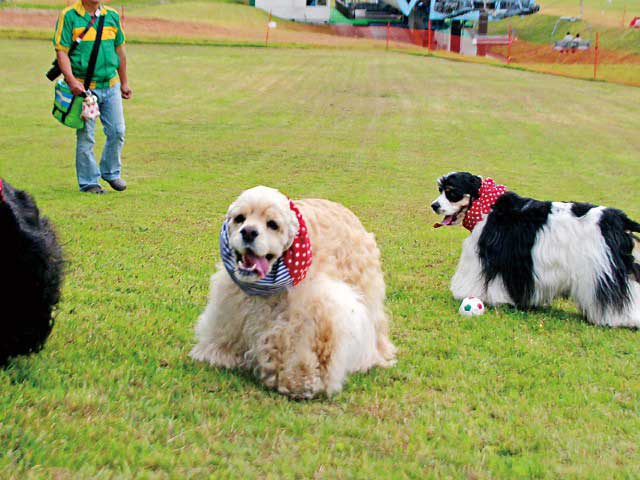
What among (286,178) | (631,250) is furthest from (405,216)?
(631,250)

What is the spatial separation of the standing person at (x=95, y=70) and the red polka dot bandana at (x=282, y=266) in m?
5.81

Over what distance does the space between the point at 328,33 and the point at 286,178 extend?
5225 cm

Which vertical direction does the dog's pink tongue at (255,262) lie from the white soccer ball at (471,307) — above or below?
above

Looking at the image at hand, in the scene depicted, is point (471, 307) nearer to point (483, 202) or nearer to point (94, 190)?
point (483, 202)

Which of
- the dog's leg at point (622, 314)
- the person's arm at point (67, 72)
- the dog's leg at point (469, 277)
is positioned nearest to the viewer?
the dog's leg at point (622, 314)

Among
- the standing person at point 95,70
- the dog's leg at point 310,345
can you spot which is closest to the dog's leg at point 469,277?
the dog's leg at point 310,345

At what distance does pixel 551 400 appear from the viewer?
4367mm

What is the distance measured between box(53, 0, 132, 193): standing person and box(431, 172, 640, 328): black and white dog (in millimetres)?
4874

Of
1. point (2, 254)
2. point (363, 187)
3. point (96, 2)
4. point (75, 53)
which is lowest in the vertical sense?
point (363, 187)

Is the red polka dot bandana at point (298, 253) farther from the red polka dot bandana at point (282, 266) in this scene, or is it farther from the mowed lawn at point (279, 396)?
the mowed lawn at point (279, 396)

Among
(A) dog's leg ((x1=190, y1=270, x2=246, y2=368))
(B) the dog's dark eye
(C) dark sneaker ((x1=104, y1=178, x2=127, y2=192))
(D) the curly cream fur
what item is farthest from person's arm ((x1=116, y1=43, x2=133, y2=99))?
(A) dog's leg ((x1=190, y1=270, x2=246, y2=368))

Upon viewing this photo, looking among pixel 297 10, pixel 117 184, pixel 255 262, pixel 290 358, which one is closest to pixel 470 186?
pixel 290 358

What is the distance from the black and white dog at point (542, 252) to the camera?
20.0ft

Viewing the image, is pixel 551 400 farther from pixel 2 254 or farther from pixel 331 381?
pixel 2 254
